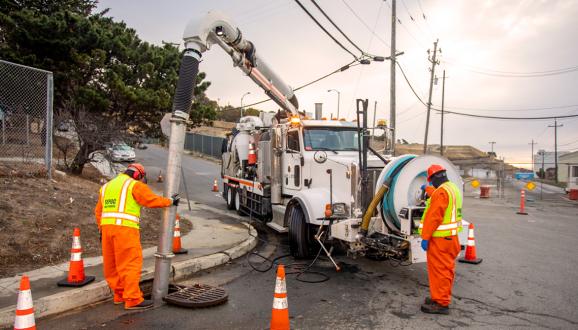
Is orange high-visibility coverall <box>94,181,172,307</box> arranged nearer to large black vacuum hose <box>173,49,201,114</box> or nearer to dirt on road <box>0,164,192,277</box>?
large black vacuum hose <box>173,49,201,114</box>

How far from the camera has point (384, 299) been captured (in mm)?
5652

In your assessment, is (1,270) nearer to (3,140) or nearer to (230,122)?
(3,140)

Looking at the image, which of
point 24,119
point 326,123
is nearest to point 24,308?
point 326,123

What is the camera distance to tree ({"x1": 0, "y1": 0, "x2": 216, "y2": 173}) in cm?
1360

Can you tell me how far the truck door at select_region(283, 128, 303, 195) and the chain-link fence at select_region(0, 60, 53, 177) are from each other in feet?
16.2

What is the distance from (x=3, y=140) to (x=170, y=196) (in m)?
5.57

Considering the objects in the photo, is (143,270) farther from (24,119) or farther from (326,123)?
(24,119)

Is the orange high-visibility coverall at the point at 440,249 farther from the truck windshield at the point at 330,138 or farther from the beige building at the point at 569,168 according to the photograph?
the beige building at the point at 569,168

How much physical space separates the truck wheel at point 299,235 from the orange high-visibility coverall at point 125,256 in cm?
283

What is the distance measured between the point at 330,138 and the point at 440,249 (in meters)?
4.12

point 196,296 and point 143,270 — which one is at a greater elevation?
point 143,270

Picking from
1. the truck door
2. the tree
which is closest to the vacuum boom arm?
the truck door

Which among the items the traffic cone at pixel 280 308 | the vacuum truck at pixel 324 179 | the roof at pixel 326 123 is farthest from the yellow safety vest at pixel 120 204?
the roof at pixel 326 123

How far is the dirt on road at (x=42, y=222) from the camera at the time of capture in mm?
6453
